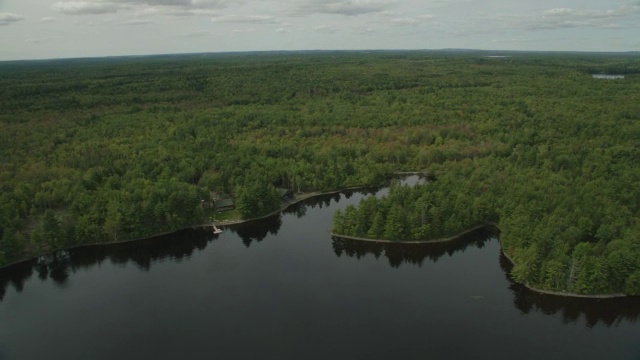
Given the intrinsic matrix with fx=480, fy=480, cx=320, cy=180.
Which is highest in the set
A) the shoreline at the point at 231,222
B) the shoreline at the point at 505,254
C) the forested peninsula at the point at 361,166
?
the forested peninsula at the point at 361,166

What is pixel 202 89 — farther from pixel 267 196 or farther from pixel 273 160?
pixel 267 196

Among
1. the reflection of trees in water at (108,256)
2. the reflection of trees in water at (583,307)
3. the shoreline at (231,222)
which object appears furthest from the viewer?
the shoreline at (231,222)

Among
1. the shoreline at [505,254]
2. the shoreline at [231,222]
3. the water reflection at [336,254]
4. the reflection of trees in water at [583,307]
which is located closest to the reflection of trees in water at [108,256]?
the water reflection at [336,254]

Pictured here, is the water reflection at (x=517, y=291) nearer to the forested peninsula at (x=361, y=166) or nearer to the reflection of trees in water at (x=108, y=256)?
the forested peninsula at (x=361, y=166)

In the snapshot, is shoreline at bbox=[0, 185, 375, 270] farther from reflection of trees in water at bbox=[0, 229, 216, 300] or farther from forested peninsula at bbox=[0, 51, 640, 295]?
forested peninsula at bbox=[0, 51, 640, 295]

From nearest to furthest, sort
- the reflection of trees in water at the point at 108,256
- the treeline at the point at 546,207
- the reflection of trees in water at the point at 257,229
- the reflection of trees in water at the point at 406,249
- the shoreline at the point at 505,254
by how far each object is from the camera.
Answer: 1. the shoreline at the point at 505,254
2. the treeline at the point at 546,207
3. the reflection of trees in water at the point at 108,256
4. the reflection of trees in water at the point at 406,249
5. the reflection of trees in water at the point at 257,229

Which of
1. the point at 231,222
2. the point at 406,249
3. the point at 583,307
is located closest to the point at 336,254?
the point at 406,249

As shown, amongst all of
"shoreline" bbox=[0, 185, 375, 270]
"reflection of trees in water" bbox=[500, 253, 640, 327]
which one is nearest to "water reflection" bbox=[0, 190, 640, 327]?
"reflection of trees in water" bbox=[500, 253, 640, 327]
